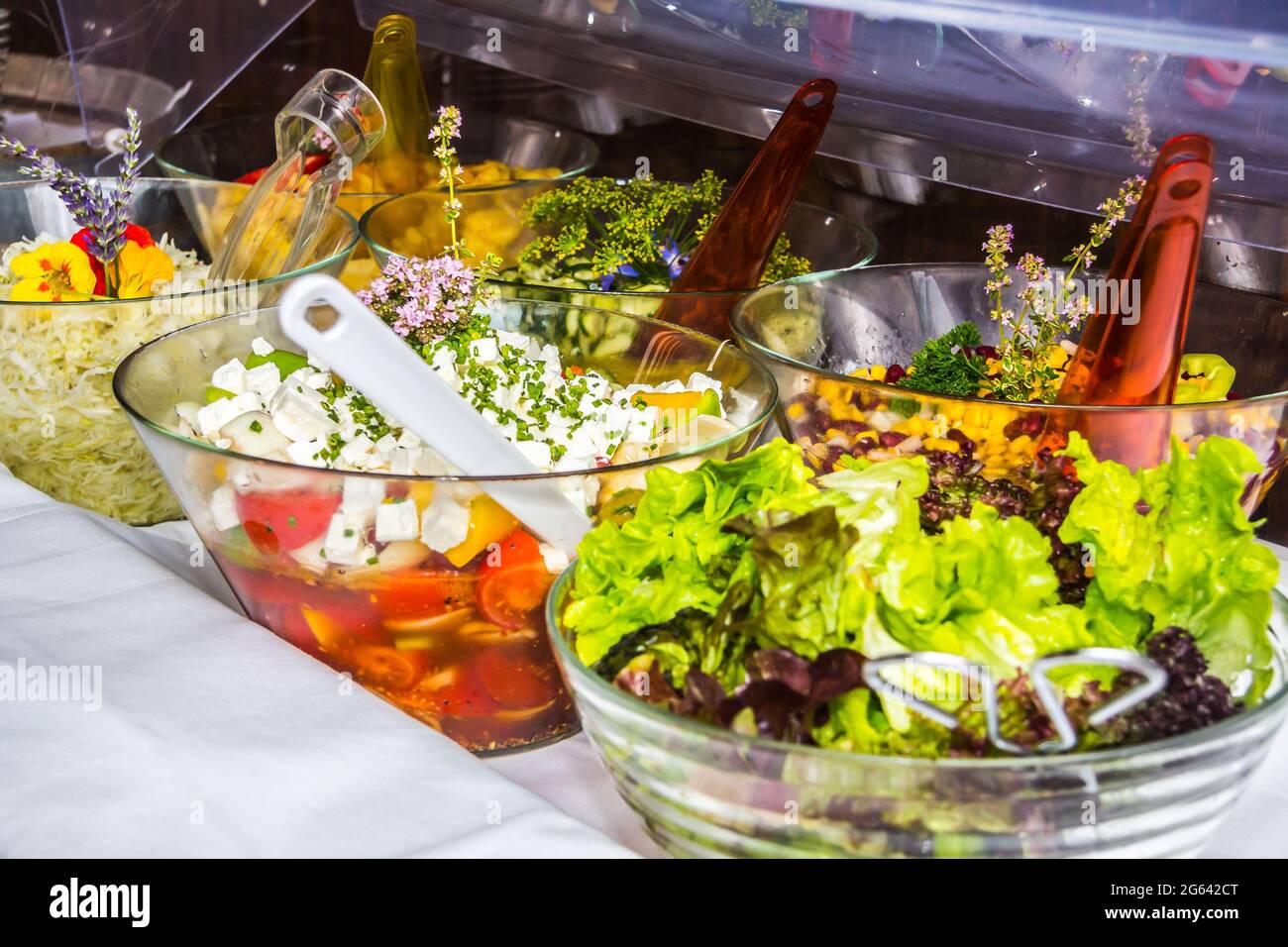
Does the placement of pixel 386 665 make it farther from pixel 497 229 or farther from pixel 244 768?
pixel 497 229

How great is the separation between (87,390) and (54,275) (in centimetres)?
16

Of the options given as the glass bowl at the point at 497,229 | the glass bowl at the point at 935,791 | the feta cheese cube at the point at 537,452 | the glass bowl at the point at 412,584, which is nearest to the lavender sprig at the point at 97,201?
the glass bowl at the point at 497,229

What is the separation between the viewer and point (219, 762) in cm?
75

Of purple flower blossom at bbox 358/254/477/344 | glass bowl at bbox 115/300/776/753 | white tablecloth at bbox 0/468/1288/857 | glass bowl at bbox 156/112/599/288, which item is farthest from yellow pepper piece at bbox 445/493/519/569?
glass bowl at bbox 156/112/599/288

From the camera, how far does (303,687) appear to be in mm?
821

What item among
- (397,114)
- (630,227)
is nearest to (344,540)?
(630,227)

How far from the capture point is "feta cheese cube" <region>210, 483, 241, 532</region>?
822mm

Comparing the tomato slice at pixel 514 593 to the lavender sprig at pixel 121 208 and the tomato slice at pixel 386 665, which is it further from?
the lavender sprig at pixel 121 208

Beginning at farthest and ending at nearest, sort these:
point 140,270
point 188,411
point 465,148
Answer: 1. point 465,148
2. point 140,270
3. point 188,411

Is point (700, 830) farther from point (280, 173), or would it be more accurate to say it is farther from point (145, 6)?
point (145, 6)

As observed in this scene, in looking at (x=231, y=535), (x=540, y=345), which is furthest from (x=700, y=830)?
Answer: (x=540, y=345)

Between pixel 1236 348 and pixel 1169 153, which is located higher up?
pixel 1169 153

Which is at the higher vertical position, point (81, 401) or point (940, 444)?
point (940, 444)
